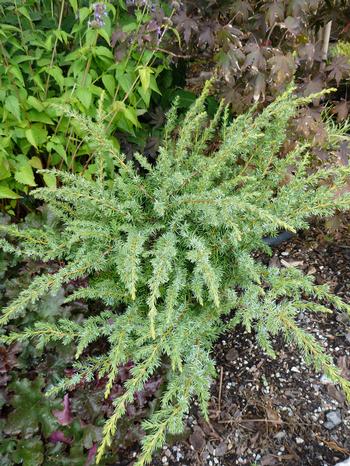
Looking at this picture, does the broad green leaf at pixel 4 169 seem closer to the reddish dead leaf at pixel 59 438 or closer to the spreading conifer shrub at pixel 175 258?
the spreading conifer shrub at pixel 175 258

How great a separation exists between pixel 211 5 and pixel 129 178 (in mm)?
872

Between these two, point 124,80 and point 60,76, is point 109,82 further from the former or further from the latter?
point 60,76

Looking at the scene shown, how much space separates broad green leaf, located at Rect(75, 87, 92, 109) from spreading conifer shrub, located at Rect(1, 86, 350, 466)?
15 centimetres

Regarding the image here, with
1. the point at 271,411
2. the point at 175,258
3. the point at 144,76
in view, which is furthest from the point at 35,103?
the point at 271,411

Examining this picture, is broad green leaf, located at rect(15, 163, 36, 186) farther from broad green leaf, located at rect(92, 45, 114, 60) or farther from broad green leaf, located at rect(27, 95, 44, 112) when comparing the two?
broad green leaf, located at rect(92, 45, 114, 60)

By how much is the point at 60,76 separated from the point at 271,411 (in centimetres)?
175

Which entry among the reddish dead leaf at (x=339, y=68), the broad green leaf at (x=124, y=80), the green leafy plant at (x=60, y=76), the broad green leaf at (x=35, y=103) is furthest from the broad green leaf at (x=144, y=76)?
the reddish dead leaf at (x=339, y=68)

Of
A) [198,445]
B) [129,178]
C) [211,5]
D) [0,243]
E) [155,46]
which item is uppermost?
[211,5]

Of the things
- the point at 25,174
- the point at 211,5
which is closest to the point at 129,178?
the point at 25,174

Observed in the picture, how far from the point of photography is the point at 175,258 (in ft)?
6.14

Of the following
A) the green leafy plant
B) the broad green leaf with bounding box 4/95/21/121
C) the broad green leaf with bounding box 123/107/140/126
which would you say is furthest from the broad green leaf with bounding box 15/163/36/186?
the broad green leaf with bounding box 123/107/140/126

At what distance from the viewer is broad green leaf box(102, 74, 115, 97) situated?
2.16 metres

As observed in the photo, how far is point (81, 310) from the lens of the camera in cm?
206

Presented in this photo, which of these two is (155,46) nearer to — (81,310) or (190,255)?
(190,255)
